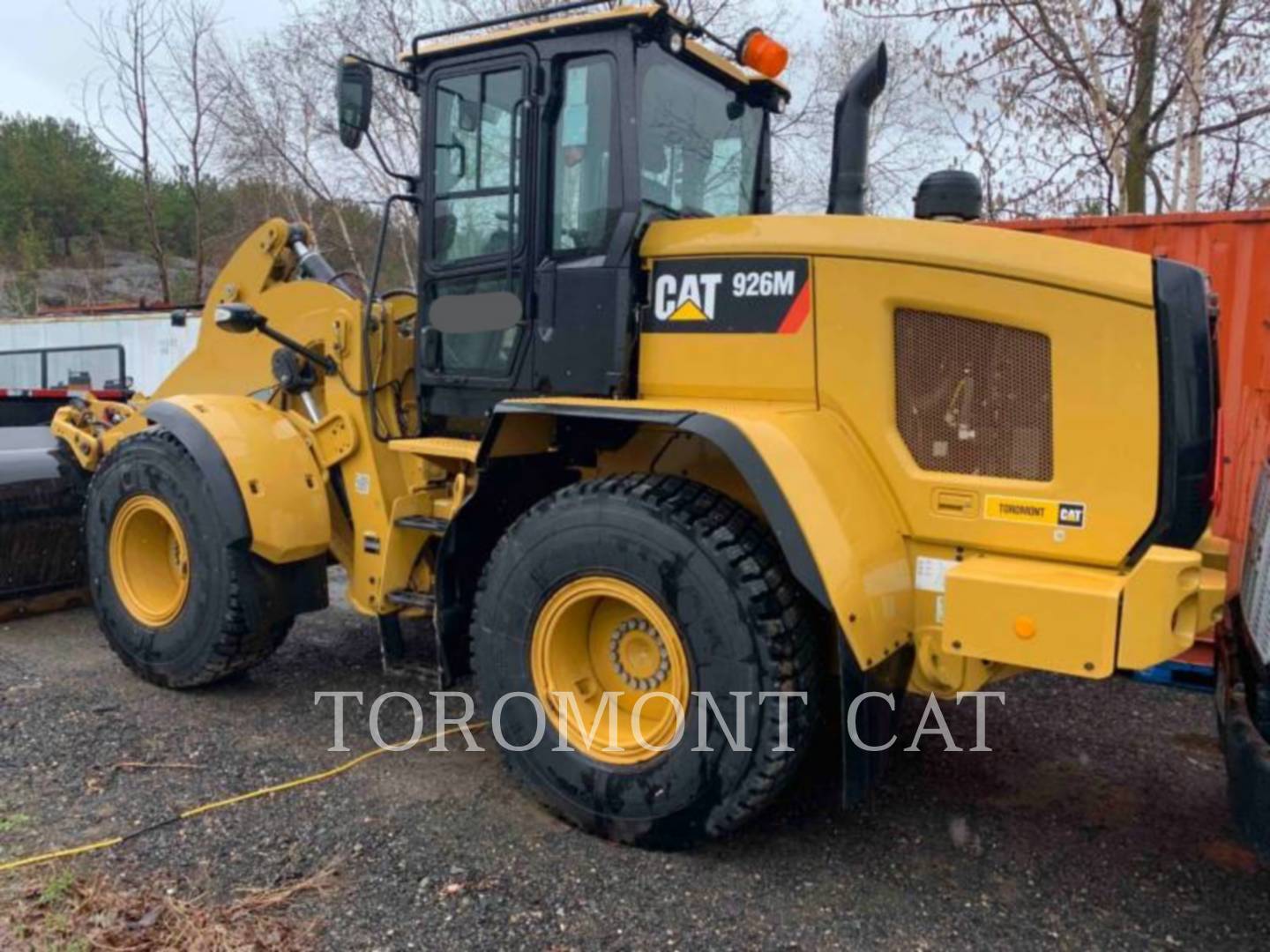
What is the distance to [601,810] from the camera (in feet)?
11.0

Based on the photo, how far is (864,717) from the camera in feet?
9.84

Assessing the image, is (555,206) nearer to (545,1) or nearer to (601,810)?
(601,810)

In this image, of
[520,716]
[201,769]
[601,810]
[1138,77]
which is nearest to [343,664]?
[201,769]

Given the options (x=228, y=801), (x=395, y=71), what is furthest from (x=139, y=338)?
(x=228, y=801)

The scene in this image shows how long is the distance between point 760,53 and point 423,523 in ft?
7.25

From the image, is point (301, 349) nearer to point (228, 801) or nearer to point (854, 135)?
point (228, 801)

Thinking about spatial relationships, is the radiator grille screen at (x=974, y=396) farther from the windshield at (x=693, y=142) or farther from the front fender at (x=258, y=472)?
the front fender at (x=258, y=472)

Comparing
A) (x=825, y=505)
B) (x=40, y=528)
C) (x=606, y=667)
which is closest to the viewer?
(x=825, y=505)

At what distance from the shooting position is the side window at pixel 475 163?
12.9 ft

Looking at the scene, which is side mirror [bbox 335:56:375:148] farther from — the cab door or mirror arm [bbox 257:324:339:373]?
mirror arm [bbox 257:324:339:373]

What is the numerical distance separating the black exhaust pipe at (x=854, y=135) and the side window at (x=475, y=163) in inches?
46.0

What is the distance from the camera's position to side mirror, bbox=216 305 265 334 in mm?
4477

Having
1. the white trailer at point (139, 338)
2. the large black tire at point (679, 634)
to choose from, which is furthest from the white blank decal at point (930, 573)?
the white trailer at point (139, 338)

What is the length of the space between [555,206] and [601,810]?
2.13 m
